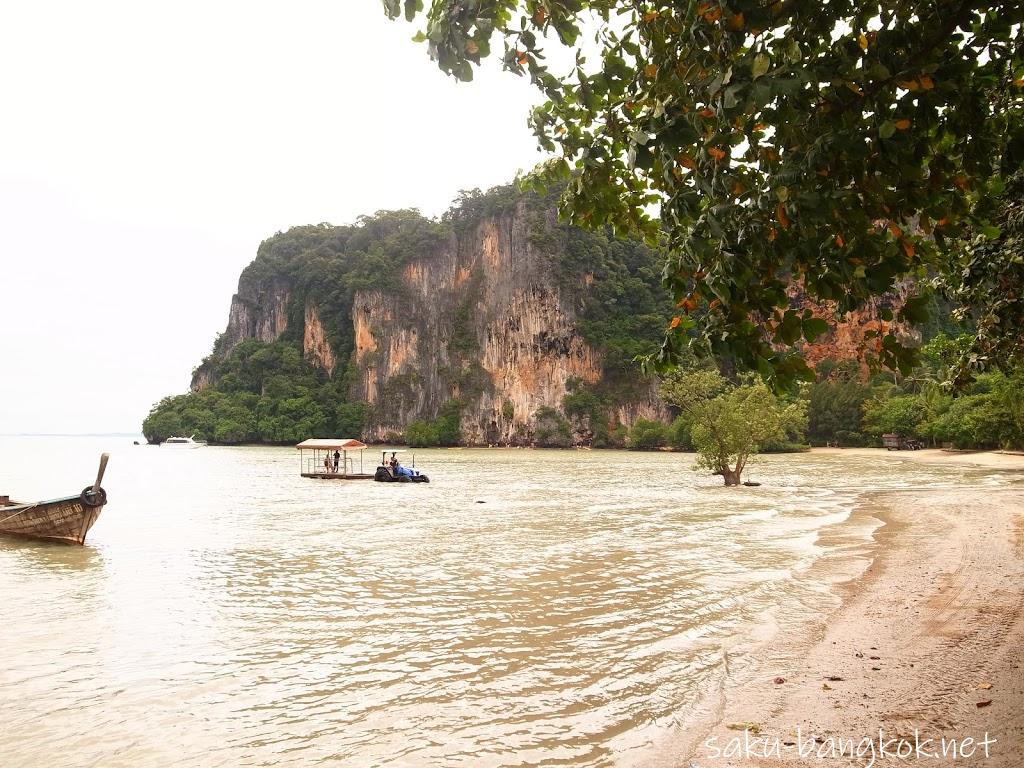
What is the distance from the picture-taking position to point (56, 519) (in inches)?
545

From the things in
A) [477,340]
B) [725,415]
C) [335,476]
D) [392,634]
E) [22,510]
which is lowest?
[335,476]

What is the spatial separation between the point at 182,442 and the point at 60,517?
8969cm

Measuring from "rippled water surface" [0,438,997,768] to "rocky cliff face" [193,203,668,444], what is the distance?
72659 millimetres

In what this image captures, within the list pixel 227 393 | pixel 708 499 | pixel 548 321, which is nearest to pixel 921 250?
pixel 708 499

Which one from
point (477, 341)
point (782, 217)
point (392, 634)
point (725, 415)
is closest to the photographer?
point (782, 217)

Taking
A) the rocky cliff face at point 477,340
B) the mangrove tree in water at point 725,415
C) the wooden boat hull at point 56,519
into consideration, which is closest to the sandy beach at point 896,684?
the wooden boat hull at point 56,519

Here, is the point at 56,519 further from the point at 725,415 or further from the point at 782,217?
the point at 725,415

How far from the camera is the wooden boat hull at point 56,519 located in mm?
13758

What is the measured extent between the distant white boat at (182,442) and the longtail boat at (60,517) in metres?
84.8

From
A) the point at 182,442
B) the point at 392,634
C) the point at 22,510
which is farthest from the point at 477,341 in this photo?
the point at 392,634

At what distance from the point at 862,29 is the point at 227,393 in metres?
114

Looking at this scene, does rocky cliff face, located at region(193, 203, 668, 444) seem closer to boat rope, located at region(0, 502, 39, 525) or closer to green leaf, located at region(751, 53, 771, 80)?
boat rope, located at region(0, 502, 39, 525)

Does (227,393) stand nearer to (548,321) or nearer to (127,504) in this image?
(548,321)

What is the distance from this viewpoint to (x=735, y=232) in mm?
3209
